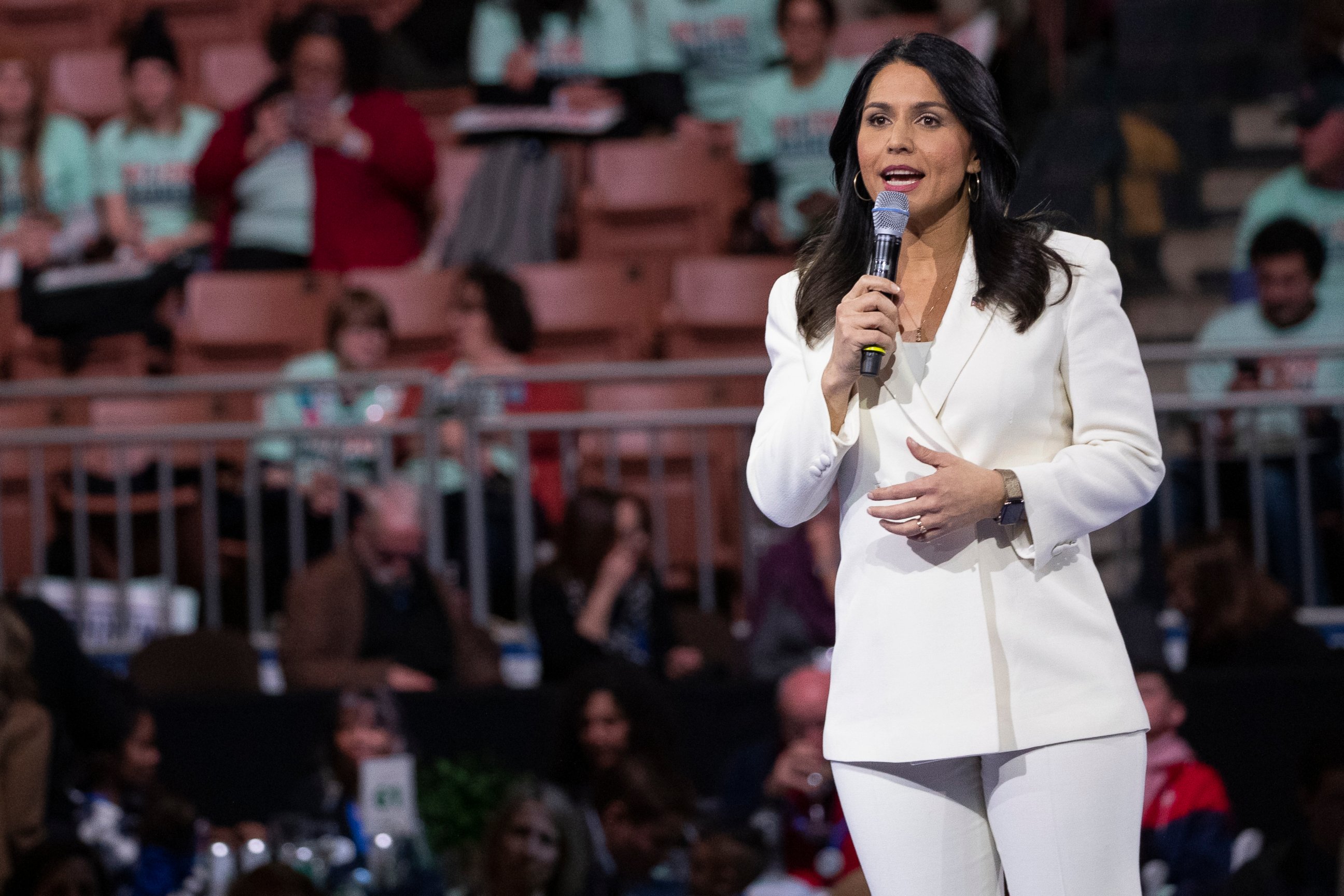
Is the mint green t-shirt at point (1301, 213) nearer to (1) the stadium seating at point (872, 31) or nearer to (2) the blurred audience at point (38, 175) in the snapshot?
(1) the stadium seating at point (872, 31)

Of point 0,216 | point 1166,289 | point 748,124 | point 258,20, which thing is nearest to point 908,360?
point 1166,289

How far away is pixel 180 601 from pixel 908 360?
148 inches

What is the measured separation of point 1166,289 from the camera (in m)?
6.12

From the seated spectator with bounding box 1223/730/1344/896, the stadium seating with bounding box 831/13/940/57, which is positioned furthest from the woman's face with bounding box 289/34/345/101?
the seated spectator with bounding box 1223/730/1344/896

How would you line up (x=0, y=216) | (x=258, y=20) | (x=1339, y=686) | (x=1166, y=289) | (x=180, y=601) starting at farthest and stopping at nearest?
(x=258, y=20), (x=0, y=216), (x=1166, y=289), (x=180, y=601), (x=1339, y=686)

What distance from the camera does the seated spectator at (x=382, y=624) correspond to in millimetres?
4637

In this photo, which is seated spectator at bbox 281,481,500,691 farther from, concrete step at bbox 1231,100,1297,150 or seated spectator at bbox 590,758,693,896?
concrete step at bbox 1231,100,1297,150

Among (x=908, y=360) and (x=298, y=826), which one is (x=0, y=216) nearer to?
(x=298, y=826)

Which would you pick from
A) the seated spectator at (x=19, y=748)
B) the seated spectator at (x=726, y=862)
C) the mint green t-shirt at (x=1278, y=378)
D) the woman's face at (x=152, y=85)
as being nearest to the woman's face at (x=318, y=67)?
the woman's face at (x=152, y=85)

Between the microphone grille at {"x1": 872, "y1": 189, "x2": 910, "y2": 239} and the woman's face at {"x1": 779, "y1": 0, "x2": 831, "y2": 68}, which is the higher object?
the woman's face at {"x1": 779, "y1": 0, "x2": 831, "y2": 68}

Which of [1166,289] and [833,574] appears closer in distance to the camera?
[833,574]

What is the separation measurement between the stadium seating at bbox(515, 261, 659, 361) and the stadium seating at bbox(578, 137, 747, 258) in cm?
49

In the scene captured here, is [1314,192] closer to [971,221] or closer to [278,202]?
[278,202]

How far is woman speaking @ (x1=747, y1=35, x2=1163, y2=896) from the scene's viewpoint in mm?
1748
